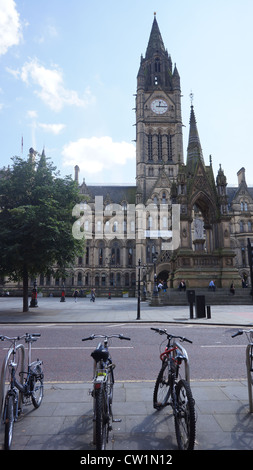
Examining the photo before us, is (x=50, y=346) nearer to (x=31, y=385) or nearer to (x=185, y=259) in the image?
(x=31, y=385)

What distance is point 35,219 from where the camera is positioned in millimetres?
17734

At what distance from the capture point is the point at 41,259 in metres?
18.3

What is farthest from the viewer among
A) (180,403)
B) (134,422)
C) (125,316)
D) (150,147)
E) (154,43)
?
(154,43)

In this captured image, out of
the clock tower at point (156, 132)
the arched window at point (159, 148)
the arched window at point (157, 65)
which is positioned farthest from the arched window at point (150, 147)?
the arched window at point (157, 65)

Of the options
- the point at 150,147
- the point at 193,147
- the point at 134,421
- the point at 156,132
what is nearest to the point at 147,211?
the point at 150,147

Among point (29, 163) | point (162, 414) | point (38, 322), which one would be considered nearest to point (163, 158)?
point (29, 163)

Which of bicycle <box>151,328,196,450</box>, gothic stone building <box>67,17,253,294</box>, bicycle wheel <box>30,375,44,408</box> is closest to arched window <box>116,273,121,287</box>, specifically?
gothic stone building <box>67,17,253,294</box>

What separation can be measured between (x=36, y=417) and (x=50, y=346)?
196 inches

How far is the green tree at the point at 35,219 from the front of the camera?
58.4ft

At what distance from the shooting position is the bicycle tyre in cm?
314

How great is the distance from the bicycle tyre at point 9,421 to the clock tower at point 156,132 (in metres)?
53.7

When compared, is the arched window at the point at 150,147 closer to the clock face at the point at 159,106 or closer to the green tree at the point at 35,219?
the clock face at the point at 159,106

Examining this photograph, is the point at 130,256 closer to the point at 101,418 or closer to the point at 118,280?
the point at 118,280

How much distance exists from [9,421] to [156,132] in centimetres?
6218
